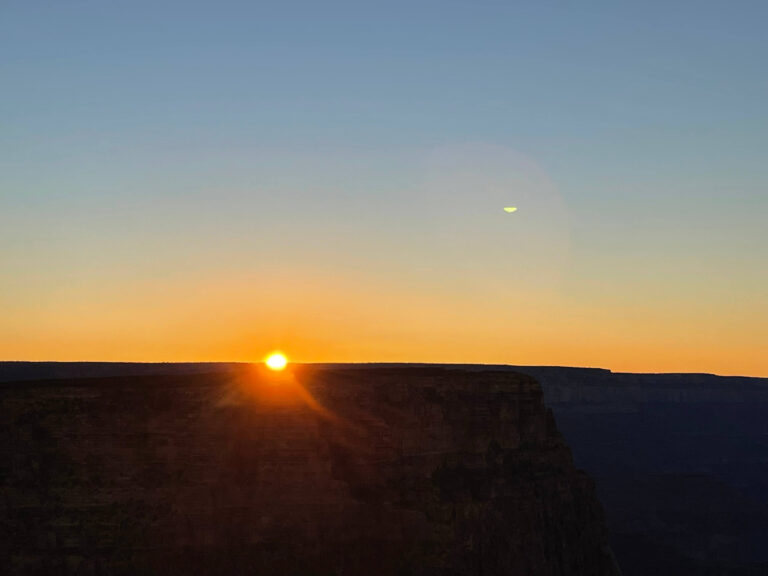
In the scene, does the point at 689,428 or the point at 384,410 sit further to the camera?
the point at 689,428

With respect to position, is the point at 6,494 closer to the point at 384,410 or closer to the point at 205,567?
the point at 205,567

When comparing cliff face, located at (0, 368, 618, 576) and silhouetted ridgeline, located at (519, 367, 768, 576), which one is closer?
cliff face, located at (0, 368, 618, 576)

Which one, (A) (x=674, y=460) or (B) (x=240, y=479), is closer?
(B) (x=240, y=479)

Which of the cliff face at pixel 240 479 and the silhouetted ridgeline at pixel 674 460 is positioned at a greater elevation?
the silhouetted ridgeline at pixel 674 460

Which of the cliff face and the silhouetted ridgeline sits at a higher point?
the silhouetted ridgeline

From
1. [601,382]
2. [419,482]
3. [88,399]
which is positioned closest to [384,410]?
[419,482]

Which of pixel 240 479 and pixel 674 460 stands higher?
pixel 674 460

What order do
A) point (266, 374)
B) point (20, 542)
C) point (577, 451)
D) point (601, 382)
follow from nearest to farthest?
point (20, 542) < point (266, 374) < point (577, 451) < point (601, 382)

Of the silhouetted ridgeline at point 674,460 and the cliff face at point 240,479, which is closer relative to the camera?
the cliff face at point 240,479
